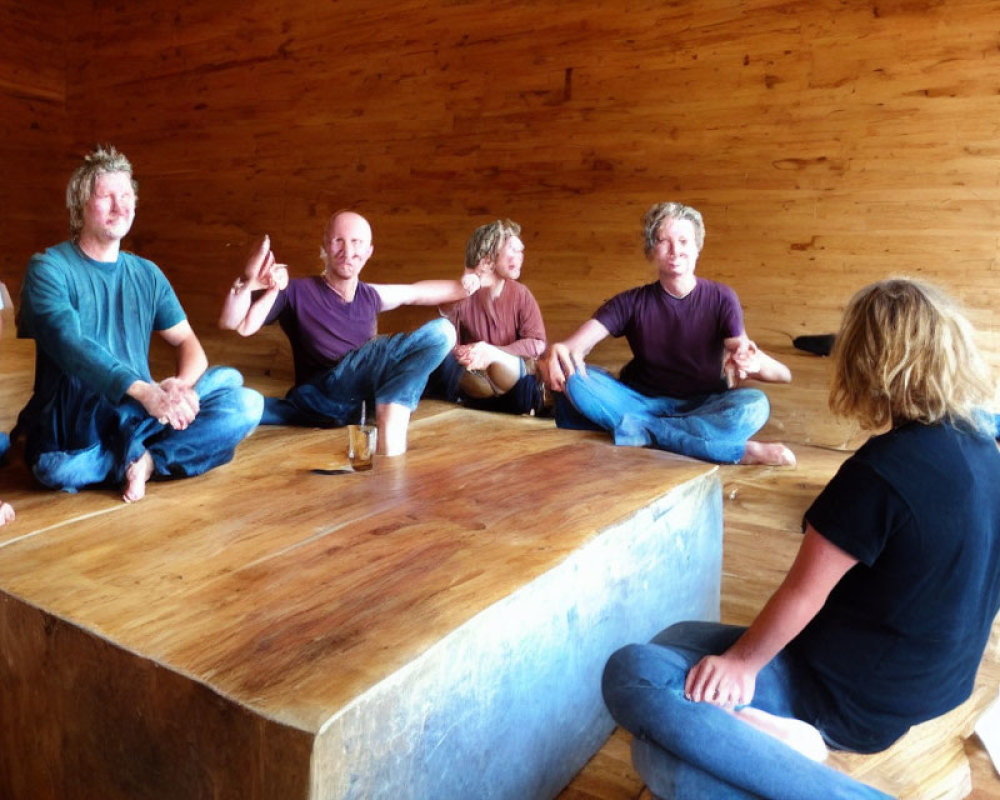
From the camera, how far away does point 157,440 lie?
2219mm

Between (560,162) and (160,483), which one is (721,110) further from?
(160,483)

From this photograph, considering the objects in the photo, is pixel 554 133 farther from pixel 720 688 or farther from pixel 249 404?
pixel 720 688

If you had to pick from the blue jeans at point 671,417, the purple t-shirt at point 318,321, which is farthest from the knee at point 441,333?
the blue jeans at point 671,417

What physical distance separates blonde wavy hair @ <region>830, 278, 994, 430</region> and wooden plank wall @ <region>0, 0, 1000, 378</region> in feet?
7.47

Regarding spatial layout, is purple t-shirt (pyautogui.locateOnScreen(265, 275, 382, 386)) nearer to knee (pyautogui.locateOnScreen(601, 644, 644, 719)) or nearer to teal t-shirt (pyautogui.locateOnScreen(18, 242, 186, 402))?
teal t-shirt (pyautogui.locateOnScreen(18, 242, 186, 402))

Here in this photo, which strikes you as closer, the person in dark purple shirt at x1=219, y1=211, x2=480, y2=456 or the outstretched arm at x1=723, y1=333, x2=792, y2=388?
the person in dark purple shirt at x1=219, y1=211, x2=480, y2=456

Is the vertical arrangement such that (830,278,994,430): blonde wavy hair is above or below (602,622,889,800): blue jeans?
above

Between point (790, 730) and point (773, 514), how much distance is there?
4.57 ft

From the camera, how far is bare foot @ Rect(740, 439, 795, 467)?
2.99 meters

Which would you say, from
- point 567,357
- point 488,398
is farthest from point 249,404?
point 488,398

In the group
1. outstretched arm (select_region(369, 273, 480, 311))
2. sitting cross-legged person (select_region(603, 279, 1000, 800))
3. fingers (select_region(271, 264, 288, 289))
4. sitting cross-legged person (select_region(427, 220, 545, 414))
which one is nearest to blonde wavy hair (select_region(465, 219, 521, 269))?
sitting cross-legged person (select_region(427, 220, 545, 414))

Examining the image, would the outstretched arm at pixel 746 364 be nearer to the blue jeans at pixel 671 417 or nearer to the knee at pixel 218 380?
the blue jeans at pixel 671 417

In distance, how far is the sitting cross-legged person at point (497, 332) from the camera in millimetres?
3381

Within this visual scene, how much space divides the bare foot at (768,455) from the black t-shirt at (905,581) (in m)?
1.65
